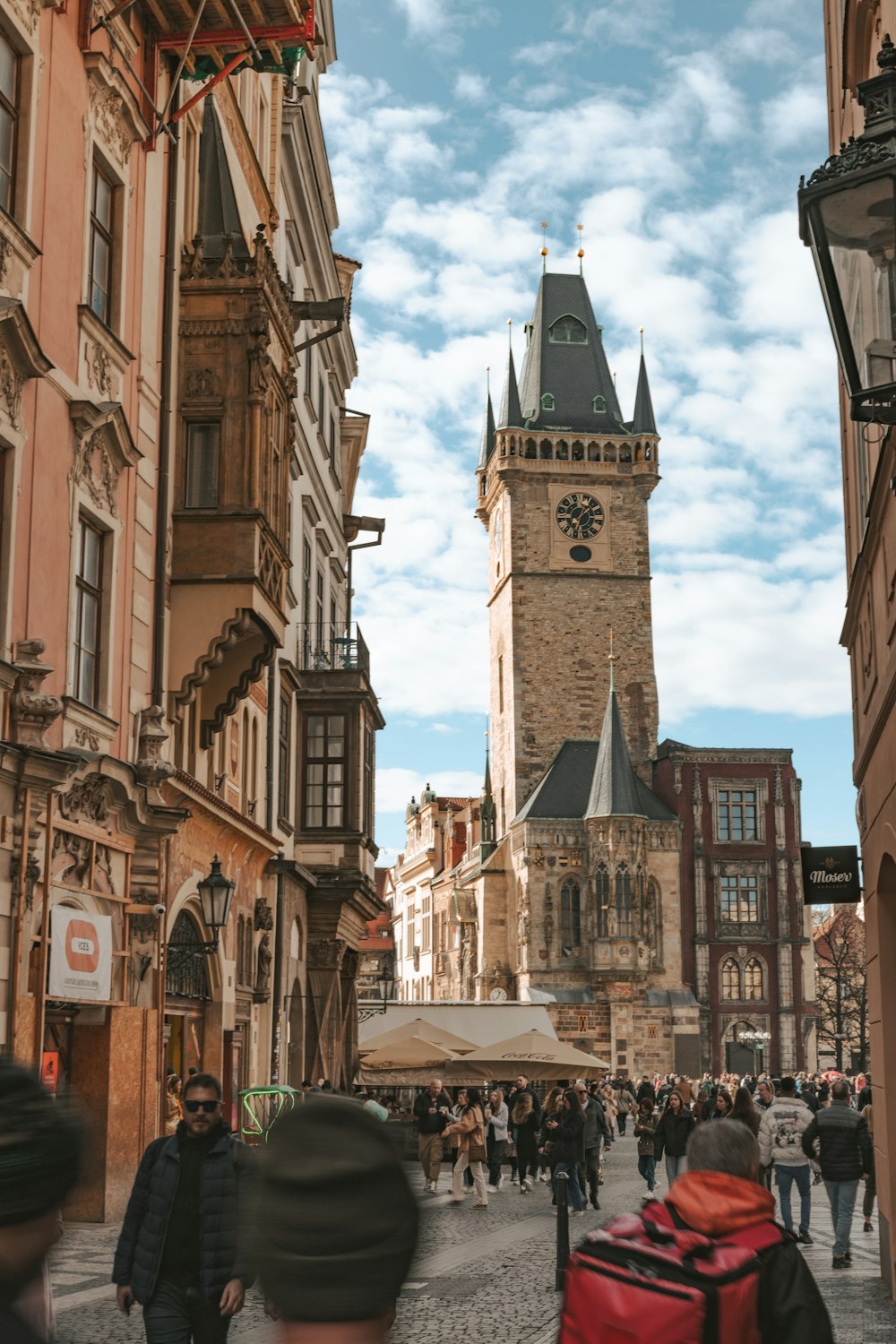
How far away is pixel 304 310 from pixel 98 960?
1126 cm

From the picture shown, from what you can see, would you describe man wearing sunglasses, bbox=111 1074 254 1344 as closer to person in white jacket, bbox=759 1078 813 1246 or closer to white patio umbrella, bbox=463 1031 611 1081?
person in white jacket, bbox=759 1078 813 1246

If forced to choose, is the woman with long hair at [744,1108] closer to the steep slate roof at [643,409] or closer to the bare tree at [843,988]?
Answer: the bare tree at [843,988]

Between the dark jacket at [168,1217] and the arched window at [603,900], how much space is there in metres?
60.9

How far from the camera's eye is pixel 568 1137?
807 inches

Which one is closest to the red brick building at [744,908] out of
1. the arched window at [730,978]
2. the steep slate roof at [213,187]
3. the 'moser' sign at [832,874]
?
the arched window at [730,978]

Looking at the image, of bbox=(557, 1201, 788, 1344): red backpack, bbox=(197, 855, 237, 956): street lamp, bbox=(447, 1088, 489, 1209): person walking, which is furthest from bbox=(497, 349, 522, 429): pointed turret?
bbox=(557, 1201, 788, 1344): red backpack

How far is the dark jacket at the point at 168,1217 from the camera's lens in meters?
6.44

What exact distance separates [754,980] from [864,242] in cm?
6585

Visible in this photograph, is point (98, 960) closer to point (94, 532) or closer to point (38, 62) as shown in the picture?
point (94, 532)

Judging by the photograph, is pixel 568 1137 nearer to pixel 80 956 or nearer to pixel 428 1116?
pixel 428 1116

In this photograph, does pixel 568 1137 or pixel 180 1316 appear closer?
Result: pixel 180 1316

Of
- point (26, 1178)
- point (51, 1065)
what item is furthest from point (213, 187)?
point (26, 1178)

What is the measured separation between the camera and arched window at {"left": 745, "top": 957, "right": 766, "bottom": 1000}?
227 feet

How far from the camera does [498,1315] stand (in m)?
12.1
